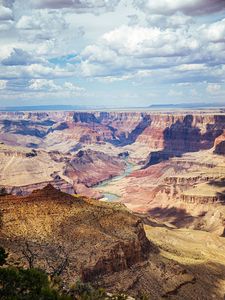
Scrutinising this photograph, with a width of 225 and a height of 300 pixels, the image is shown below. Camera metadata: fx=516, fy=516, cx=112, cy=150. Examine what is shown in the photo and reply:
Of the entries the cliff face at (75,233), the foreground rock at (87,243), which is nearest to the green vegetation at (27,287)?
the foreground rock at (87,243)

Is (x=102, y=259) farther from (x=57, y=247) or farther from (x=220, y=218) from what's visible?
(x=220, y=218)

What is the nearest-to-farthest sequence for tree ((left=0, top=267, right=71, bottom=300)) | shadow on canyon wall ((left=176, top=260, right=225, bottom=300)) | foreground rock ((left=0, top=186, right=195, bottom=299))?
tree ((left=0, top=267, right=71, bottom=300))
foreground rock ((left=0, top=186, right=195, bottom=299))
shadow on canyon wall ((left=176, top=260, right=225, bottom=300))

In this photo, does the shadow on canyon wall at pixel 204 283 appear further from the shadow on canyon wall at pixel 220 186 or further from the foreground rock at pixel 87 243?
the shadow on canyon wall at pixel 220 186

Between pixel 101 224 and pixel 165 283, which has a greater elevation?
pixel 101 224

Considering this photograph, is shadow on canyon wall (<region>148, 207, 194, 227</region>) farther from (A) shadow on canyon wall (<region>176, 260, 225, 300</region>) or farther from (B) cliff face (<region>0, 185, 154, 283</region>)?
(B) cliff face (<region>0, 185, 154, 283</region>)

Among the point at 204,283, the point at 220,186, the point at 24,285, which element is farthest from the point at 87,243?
the point at 220,186

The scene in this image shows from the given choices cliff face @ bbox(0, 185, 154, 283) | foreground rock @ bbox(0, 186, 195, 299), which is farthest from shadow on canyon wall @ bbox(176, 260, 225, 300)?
cliff face @ bbox(0, 185, 154, 283)

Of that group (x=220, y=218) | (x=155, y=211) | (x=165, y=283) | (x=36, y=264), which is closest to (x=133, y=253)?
(x=165, y=283)

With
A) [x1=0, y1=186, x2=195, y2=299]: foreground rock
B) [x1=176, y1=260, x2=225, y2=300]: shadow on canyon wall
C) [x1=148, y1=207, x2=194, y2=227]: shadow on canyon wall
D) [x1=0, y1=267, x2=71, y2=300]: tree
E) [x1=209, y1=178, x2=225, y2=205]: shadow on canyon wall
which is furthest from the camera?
[x1=209, y1=178, x2=225, y2=205]: shadow on canyon wall

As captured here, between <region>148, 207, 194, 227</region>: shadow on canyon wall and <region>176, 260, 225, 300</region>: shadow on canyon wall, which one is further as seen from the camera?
<region>148, 207, 194, 227</region>: shadow on canyon wall
